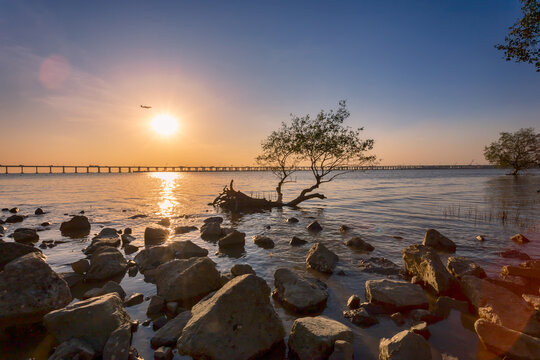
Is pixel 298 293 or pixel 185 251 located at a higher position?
pixel 298 293

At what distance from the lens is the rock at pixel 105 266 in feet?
34.4

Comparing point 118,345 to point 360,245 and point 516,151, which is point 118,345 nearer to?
point 360,245

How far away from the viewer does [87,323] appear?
595cm

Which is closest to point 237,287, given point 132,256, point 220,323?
point 220,323

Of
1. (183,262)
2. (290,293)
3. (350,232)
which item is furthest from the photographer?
(350,232)

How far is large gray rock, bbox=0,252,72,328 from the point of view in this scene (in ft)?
21.5

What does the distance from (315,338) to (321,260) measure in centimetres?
613

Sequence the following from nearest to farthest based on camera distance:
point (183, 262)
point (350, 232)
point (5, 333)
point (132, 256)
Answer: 1. point (5, 333)
2. point (183, 262)
3. point (132, 256)
4. point (350, 232)

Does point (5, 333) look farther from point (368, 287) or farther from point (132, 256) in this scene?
point (368, 287)

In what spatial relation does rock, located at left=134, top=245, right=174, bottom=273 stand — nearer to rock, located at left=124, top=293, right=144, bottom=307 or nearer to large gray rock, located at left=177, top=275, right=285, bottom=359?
rock, located at left=124, top=293, right=144, bottom=307

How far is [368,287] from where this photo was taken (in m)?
8.46

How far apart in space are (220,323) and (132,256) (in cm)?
1035

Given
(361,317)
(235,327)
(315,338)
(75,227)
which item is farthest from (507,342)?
(75,227)

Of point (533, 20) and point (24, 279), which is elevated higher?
point (533, 20)
